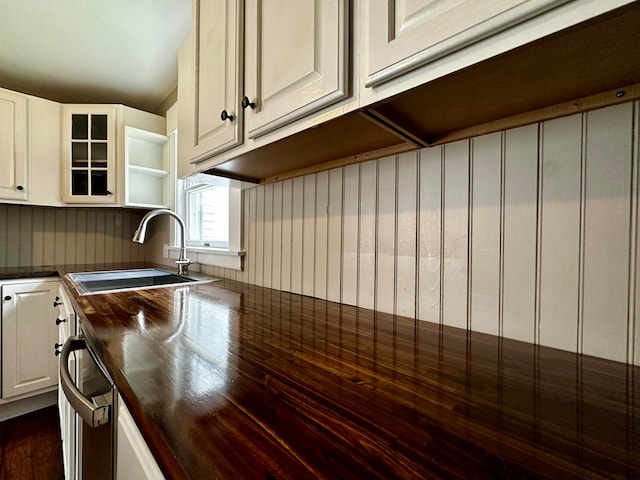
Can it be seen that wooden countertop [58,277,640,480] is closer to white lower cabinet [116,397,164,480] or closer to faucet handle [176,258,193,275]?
white lower cabinet [116,397,164,480]

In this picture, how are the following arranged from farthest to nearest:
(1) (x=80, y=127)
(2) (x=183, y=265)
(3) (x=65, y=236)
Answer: (3) (x=65, y=236), (1) (x=80, y=127), (2) (x=183, y=265)

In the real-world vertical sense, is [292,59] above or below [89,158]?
below

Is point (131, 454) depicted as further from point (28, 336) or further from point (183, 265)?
point (28, 336)

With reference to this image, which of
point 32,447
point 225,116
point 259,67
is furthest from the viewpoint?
point 32,447

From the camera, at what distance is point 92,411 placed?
52 cm

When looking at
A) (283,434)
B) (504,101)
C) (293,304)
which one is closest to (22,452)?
(293,304)

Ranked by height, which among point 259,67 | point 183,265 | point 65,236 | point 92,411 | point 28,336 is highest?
point 259,67

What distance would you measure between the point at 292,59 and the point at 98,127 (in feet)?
7.02

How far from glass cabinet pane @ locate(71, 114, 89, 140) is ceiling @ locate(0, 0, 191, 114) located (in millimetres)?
307

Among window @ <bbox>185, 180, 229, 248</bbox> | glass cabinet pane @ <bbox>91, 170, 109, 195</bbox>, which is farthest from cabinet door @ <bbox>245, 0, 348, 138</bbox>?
glass cabinet pane @ <bbox>91, 170, 109, 195</bbox>

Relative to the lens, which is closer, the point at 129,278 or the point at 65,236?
the point at 129,278

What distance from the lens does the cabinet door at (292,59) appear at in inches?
22.7

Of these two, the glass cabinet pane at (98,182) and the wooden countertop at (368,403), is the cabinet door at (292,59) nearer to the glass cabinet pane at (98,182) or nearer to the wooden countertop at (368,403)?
the wooden countertop at (368,403)

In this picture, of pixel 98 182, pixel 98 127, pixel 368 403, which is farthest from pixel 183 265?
pixel 368 403
